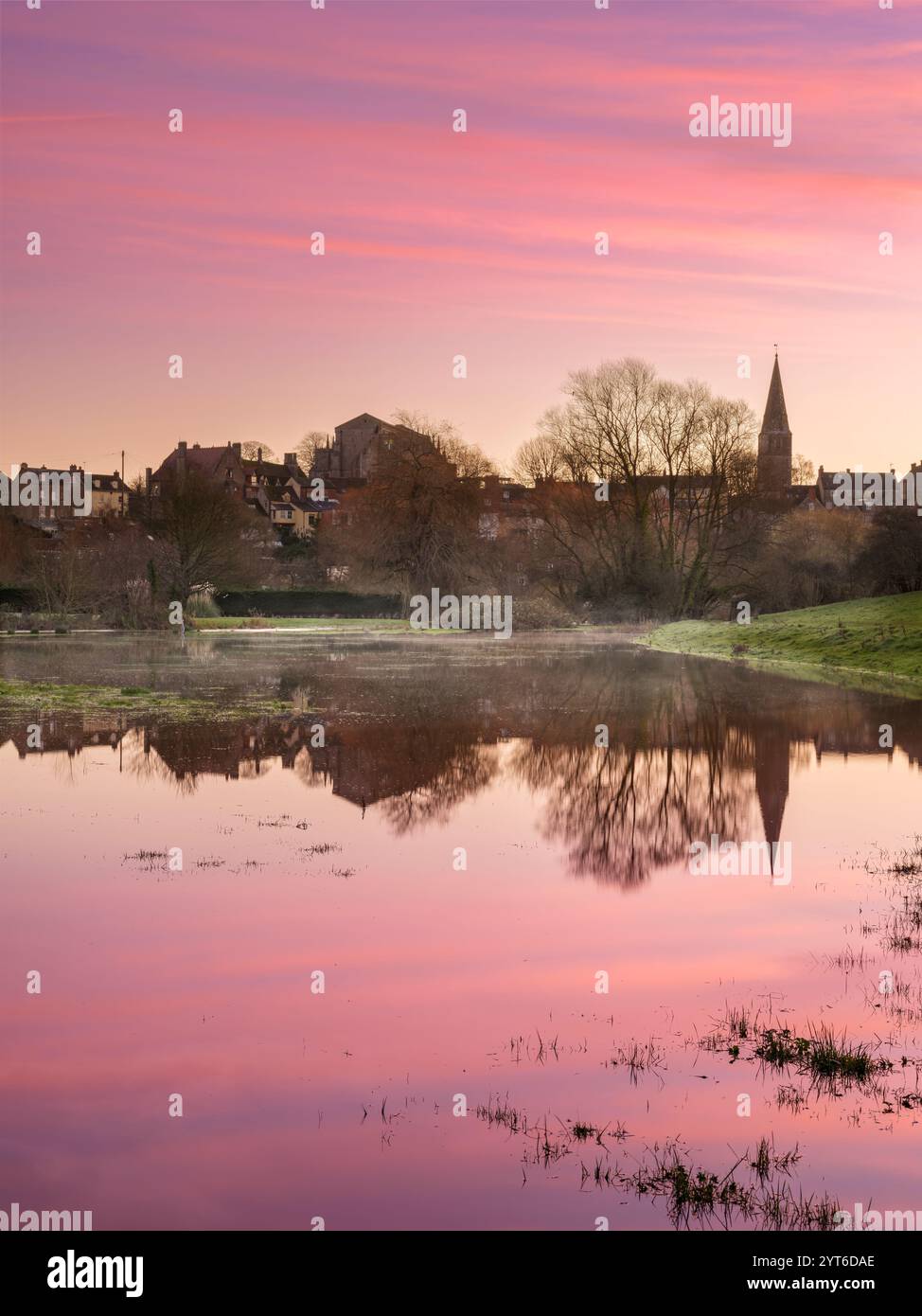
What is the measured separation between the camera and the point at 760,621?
5600cm

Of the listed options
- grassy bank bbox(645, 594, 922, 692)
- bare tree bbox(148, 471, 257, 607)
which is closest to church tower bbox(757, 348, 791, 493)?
bare tree bbox(148, 471, 257, 607)

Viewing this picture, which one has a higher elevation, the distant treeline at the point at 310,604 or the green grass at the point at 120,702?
the distant treeline at the point at 310,604

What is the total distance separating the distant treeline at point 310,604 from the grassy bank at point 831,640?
82.0ft

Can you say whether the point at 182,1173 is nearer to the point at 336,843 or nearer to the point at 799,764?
the point at 336,843

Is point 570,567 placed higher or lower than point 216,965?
higher

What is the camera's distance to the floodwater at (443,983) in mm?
5992

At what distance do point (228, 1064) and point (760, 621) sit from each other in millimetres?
50679

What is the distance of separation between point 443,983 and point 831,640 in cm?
3714

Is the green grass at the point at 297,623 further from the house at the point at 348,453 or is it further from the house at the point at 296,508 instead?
the house at the point at 348,453

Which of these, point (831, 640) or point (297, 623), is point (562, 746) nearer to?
point (831, 640)

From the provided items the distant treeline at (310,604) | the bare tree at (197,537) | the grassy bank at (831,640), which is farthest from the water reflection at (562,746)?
the distant treeline at (310,604)

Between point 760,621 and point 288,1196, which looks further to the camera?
point 760,621

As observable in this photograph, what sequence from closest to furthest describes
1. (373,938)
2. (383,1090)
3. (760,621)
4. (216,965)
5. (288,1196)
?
(288,1196)
(383,1090)
(216,965)
(373,938)
(760,621)
